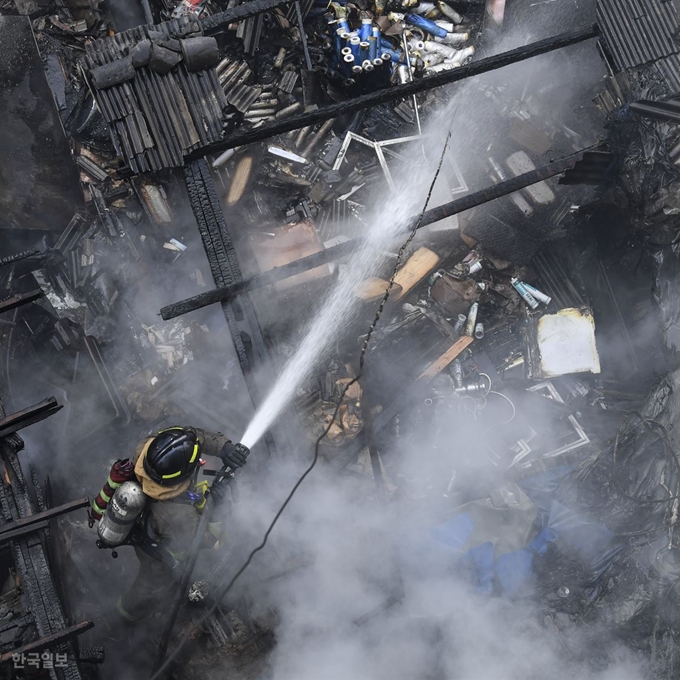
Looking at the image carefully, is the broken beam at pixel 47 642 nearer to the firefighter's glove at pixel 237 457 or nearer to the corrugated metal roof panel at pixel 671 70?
the firefighter's glove at pixel 237 457

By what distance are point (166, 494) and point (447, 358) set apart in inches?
193

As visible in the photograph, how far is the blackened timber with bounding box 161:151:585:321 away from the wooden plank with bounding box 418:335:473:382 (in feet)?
10.8

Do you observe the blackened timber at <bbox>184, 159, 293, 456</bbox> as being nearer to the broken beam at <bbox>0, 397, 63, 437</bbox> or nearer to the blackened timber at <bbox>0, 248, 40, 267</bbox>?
the broken beam at <bbox>0, 397, 63, 437</bbox>

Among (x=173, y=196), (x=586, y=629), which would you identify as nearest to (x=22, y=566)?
(x=173, y=196)

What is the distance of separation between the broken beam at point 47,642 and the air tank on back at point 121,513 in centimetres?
103

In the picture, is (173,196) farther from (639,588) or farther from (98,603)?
(639,588)

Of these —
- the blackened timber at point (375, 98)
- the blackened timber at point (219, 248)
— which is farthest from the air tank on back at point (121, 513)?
the blackened timber at point (375, 98)

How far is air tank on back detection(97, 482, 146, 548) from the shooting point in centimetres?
578

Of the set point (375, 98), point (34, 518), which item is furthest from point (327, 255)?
point (34, 518)

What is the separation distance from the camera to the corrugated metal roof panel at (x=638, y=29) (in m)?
6.21

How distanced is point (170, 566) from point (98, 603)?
1.63 metres

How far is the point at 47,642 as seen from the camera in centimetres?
496

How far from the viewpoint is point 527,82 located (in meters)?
9.69

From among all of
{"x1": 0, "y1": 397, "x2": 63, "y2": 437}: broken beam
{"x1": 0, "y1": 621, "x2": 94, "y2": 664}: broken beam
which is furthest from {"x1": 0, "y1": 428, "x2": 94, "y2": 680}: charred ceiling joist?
{"x1": 0, "y1": 397, "x2": 63, "y2": 437}: broken beam
